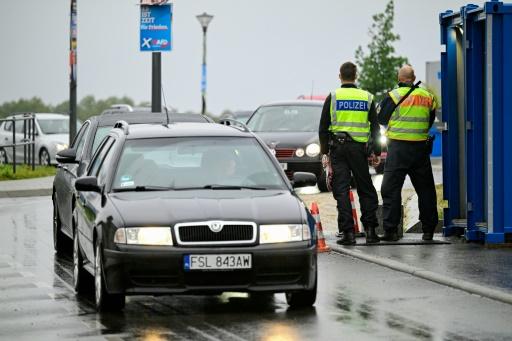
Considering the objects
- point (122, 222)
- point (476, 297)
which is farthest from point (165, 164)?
point (476, 297)

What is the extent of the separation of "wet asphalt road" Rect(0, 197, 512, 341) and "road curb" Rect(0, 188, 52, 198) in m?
13.7

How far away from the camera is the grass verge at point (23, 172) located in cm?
3352

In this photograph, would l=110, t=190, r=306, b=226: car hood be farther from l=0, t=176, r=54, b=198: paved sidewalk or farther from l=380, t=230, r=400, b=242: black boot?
l=0, t=176, r=54, b=198: paved sidewalk

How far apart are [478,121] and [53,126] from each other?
28.3 meters

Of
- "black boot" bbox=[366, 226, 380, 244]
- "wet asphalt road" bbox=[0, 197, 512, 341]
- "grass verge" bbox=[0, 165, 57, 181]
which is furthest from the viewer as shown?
"grass verge" bbox=[0, 165, 57, 181]

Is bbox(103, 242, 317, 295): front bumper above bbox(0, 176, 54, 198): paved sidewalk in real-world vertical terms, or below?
below

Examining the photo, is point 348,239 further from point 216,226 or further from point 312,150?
point 312,150

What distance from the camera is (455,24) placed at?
17.5 m

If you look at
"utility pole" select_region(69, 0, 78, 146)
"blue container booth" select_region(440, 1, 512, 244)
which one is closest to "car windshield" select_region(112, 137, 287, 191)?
"blue container booth" select_region(440, 1, 512, 244)

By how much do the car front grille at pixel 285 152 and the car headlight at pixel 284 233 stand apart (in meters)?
15.6

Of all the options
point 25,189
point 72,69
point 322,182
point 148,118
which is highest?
point 72,69

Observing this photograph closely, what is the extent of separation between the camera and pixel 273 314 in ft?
38.4

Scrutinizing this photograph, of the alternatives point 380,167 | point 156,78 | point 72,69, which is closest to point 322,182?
point 156,78

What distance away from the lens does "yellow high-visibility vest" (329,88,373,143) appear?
1675 centimetres
